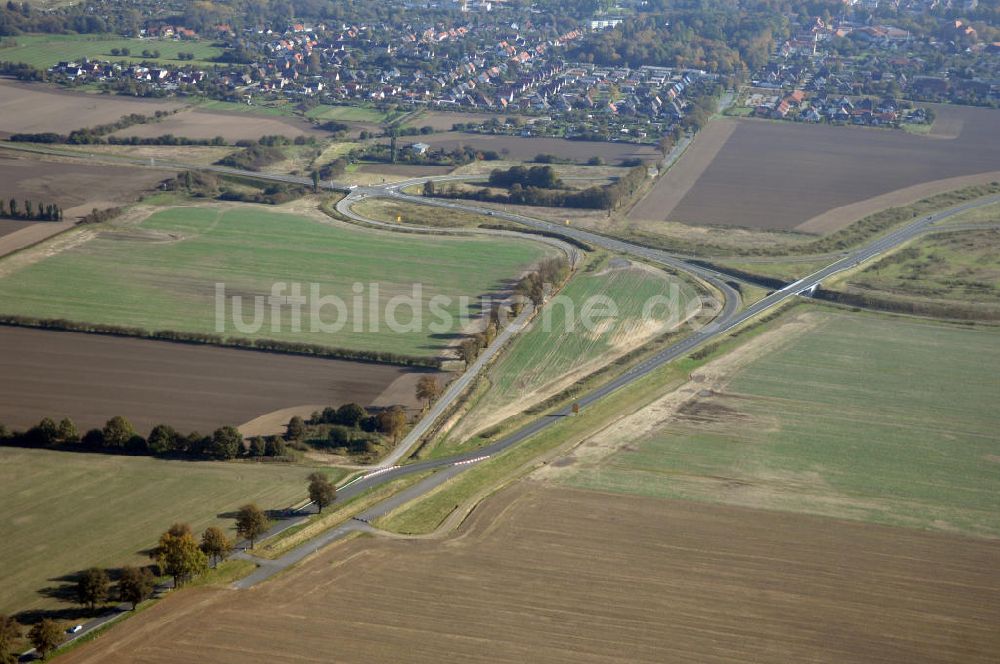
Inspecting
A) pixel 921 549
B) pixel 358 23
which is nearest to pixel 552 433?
pixel 921 549

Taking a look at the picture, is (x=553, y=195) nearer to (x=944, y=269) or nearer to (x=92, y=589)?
(x=944, y=269)

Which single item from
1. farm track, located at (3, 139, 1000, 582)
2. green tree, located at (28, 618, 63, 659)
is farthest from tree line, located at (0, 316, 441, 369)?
green tree, located at (28, 618, 63, 659)

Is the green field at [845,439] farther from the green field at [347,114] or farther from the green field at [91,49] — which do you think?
the green field at [91,49]

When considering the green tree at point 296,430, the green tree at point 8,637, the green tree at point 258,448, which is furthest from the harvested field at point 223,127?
the green tree at point 8,637

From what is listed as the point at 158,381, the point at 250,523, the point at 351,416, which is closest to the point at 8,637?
the point at 250,523

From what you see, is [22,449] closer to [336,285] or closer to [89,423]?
[89,423]

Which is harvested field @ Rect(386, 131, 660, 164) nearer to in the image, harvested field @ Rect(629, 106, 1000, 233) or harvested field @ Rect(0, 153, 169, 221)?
harvested field @ Rect(629, 106, 1000, 233)
